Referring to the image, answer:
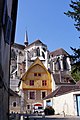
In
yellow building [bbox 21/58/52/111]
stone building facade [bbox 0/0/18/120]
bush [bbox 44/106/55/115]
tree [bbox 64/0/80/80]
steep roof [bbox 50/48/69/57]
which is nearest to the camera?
stone building facade [bbox 0/0/18/120]

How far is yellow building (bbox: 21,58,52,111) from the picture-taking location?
6341 centimetres

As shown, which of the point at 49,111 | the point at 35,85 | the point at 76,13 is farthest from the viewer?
the point at 35,85

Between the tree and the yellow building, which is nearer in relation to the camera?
the tree

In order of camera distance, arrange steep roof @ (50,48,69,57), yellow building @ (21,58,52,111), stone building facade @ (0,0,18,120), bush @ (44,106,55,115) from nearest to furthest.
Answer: stone building facade @ (0,0,18,120) < bush @ (44,106,55,115) < yellow building @ (21,58,52,111) < steep roof @ (50,48,69,57)

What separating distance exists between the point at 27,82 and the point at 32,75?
2.41m

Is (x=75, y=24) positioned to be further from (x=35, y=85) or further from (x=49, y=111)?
(x=35, y=85)

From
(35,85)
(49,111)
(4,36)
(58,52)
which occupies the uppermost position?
(58,52)

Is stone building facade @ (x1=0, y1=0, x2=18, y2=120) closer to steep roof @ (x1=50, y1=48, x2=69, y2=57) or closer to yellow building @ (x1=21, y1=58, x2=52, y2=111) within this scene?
yellow building @ (x1=21, y1=58, x2=52, y2=111)

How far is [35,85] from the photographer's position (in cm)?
6494

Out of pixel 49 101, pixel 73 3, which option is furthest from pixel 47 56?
pixel 73 3

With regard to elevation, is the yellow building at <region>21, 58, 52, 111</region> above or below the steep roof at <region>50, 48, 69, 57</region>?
below

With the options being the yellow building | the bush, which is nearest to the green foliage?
the bush

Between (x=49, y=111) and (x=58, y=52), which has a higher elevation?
(x=58, y=52)

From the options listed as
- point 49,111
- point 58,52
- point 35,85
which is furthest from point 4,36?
point 58,52
